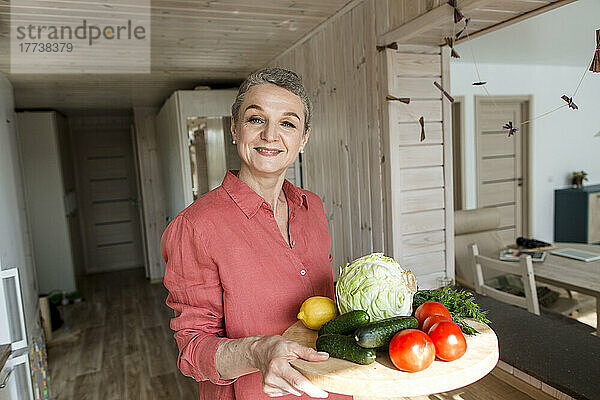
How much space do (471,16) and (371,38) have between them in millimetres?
587

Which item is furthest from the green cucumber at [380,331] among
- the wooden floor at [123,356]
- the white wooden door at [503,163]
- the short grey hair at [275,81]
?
the white wooden door at [503,163]

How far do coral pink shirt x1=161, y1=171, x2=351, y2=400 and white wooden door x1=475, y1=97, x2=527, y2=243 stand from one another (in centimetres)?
532

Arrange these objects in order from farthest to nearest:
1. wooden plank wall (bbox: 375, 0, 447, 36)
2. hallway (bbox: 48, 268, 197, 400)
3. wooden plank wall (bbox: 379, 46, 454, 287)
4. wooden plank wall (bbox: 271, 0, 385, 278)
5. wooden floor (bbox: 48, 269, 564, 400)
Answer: hallway (bbox: 48, 268, 197, 400), wooden floor (bbox: 48, 269, 564, 400), wooden plank wall (bbox: 271, 0, 385, 278), wooden plank wall (bbox: 379, 46, 454, 287), wooden plank wall (bbox: 375, 0, 447, 36)

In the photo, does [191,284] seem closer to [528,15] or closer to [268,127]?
[268,127]

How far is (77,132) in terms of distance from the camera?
22.6 ft

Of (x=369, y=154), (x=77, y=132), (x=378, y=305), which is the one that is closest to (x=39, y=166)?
(x=77, y=132)

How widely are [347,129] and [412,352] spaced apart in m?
1.97

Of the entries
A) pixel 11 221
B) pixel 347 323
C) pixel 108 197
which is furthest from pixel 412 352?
pixel 108 197

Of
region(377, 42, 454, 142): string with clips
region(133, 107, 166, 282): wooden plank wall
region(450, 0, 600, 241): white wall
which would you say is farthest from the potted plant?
region(133, 107, 166, 282): wooden plank wall

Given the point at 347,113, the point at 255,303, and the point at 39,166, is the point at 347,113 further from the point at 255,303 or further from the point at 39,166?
the point at 39,166

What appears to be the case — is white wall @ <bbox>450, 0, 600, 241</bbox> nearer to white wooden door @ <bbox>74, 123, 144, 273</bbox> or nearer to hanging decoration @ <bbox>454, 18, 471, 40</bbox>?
hanging decoration @ <bbox>454, 18, 471, 40</bbox>

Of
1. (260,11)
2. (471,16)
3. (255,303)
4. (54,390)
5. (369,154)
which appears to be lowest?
(54,390)

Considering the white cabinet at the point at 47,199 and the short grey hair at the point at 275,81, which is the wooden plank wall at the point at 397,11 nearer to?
the short grey hair at the point at 275,81

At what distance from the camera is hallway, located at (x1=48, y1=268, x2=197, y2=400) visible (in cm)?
337
